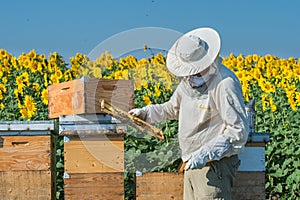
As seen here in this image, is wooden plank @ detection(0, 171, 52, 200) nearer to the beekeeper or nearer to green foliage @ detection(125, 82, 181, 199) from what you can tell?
green foliage @ detection(125, 82, 181, 199)

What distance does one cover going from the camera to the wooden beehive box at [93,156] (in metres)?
4.95

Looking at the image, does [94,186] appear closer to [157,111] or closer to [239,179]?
[157,111]

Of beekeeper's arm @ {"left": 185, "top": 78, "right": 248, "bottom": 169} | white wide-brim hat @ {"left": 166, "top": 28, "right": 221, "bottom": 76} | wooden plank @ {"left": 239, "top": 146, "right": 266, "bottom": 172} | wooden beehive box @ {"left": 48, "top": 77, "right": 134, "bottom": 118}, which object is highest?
white wide-brim hat @ {"left": 166, "top": 28, "right": 221, "bottom": 76}

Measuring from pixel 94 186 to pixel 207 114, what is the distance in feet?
3.94

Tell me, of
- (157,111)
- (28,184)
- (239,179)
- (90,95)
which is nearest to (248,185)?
(239,179)

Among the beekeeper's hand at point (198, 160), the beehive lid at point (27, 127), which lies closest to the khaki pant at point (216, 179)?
the beekeeper's hand at point (198, 160)

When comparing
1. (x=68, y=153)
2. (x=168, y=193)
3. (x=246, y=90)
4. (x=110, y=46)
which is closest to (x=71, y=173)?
(x=68, y=153)

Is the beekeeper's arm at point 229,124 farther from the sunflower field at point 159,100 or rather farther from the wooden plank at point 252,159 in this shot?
the wooden plank at point 252,159

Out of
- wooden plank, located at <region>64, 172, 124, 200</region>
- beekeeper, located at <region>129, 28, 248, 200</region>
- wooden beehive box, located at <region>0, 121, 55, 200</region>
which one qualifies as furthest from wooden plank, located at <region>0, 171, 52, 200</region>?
beekeeper, located at <region>129, 28, 248, 200</region>

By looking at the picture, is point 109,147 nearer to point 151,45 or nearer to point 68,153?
point 68,153

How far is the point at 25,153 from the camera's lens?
5.07m

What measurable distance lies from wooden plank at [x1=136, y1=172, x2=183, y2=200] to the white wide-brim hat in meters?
1.16

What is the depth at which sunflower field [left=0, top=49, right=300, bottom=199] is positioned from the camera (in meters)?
6.02

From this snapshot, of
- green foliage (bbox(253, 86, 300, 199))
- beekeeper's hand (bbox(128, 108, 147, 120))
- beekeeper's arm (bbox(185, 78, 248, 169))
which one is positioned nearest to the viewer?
beekeeper's arm (bbox(185, 78, 248, 169))
